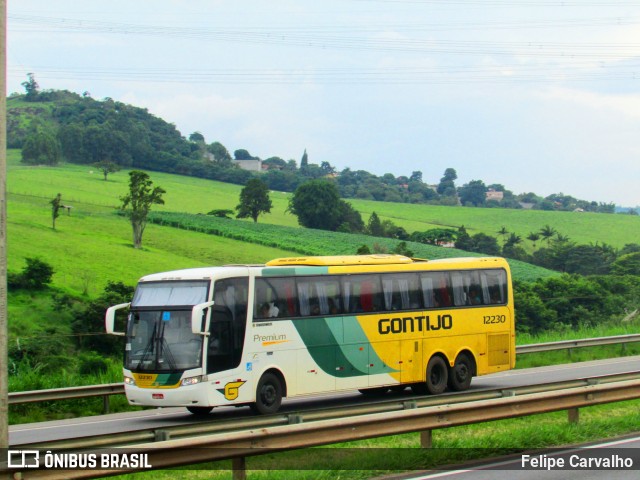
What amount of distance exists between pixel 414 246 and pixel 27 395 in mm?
72900

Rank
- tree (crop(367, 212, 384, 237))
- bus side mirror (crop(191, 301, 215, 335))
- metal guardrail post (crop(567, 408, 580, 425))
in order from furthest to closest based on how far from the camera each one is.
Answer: tree (crop(367, 212, 384, 237)) → bus side mirror (crop(191, 301, 215, 335)) → metal guardrail post (crop(567, 408, 580, 425))

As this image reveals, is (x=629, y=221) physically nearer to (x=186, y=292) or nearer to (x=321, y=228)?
(x=321, y=228)

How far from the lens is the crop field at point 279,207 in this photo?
10394 cm

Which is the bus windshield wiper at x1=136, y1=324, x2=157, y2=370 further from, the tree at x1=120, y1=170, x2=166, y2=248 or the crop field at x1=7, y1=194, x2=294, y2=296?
the tree at x1=120, y1=170, x2=166, y2=248

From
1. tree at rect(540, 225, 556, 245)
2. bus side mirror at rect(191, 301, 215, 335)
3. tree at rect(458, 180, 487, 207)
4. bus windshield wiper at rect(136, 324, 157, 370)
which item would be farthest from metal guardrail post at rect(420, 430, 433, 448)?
tree at rect(458, 180, 487, 207)

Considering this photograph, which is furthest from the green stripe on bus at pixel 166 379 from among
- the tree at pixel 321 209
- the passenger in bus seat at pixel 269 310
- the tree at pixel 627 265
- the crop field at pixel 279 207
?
the tree at pixel 321 209

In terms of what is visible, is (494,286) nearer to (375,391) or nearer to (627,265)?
(375,391)

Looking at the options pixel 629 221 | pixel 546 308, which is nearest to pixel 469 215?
pixel 629 221

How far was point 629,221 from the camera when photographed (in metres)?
126

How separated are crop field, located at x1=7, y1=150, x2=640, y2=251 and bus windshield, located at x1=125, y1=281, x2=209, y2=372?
77668mm

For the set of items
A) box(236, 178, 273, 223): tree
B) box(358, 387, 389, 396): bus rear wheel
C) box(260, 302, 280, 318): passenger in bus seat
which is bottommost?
box(358, 387, 389, 396): bus rear wheel

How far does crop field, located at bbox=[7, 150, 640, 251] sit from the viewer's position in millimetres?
103938

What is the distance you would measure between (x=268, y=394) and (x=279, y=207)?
9787cm

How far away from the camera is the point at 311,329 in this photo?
67.4ft
